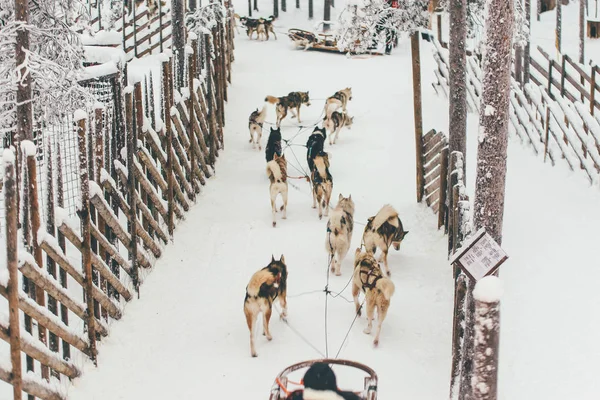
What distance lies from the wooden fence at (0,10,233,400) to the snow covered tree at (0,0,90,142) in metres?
0.73

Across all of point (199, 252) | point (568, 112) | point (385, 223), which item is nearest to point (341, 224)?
point (385, 223)

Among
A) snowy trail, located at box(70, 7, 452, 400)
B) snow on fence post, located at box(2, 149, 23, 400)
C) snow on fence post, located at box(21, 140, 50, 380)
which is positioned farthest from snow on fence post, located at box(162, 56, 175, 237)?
snow on fence post, located at box(2, 149, 23, 400)

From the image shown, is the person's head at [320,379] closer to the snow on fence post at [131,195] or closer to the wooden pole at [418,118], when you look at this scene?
the snow on fence post at [131,195]

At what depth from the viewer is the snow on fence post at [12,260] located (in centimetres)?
604

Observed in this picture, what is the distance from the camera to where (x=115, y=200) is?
945 cm

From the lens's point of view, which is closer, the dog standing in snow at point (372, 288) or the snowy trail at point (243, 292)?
the snowy trail at point (243, 292)

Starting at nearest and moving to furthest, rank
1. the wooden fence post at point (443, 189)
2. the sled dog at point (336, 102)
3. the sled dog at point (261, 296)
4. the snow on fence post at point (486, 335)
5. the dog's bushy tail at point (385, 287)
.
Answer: the snow on fence post at point (486, 335), the sled dog at point (261, 296), the dog's bushy tail at point (385, 287), the wooden fence post at point (443, 189), the sled dog at point (336, 102)

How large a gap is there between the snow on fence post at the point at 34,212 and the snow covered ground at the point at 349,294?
61 centimetres

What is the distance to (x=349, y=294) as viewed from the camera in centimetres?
989

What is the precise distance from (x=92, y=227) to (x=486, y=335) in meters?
4.89

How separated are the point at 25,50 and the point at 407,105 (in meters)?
12.3

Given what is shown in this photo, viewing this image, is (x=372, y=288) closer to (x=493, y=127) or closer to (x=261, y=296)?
(x=261, y=296)

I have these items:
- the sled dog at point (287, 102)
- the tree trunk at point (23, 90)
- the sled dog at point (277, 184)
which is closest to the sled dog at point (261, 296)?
the tree trunk at point (23, 90)

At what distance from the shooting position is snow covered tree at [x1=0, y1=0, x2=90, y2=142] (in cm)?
965
